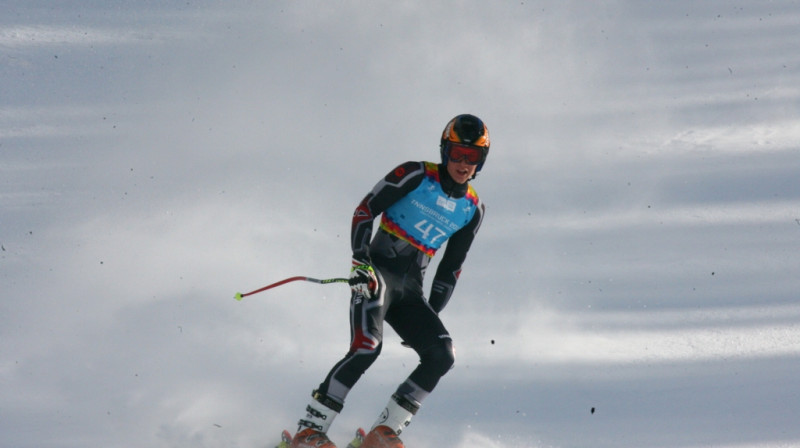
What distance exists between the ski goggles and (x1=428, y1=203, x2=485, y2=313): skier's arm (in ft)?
1.64

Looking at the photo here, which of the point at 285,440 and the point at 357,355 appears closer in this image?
the point at 357,355

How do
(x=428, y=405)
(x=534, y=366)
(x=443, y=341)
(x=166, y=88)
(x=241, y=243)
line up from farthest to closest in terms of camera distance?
(x=166, y=88), (x=241, y=243), (x=534, y=366), (x=428, y=405), (x=443, y=341)

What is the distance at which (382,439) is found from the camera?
6270 mm

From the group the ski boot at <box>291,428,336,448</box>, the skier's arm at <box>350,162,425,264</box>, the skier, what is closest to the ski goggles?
the skier

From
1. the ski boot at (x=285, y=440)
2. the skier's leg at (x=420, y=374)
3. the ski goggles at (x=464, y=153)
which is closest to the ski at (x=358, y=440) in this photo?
the ski boot at (x=285, y=440)

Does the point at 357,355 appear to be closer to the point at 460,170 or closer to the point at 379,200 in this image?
the point at 379,200

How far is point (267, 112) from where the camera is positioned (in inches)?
489

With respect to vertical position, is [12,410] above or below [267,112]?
below

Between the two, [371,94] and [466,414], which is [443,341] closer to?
[466,414]

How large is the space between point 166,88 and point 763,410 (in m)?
7.98

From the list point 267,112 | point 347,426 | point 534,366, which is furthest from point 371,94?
point 347,426

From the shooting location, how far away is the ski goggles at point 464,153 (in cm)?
649

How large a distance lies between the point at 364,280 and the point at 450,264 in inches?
37.9

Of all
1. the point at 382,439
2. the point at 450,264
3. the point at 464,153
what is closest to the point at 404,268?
the point at 450,264
